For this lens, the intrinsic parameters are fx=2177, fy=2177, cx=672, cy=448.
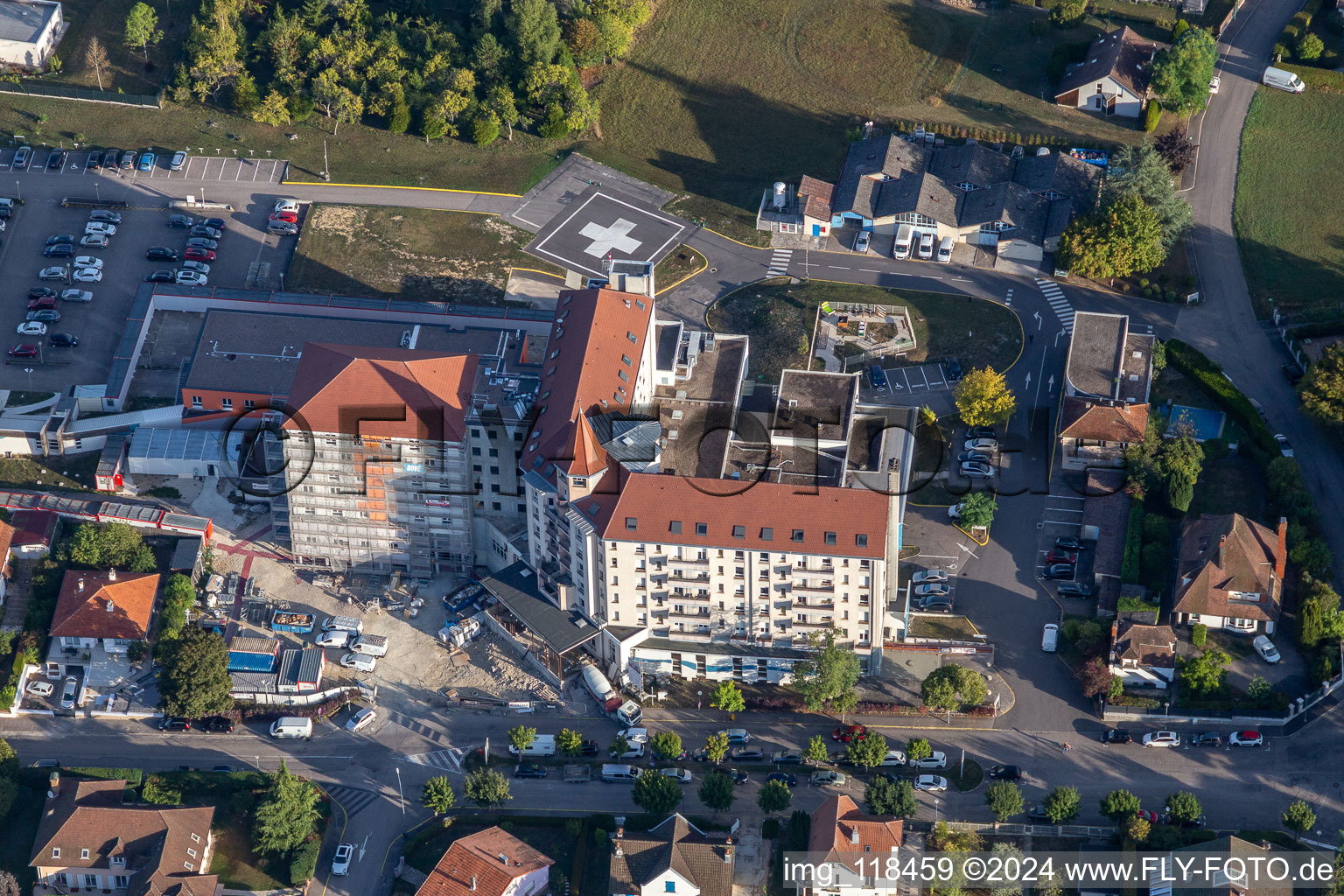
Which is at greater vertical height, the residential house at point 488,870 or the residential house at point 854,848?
the residential house at point 854,848

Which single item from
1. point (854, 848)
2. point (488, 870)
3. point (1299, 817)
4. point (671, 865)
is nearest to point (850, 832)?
point (854, 848)

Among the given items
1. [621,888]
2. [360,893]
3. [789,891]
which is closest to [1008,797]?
[789,891]

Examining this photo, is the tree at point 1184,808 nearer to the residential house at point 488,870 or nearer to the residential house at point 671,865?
the residential house at point 671,865

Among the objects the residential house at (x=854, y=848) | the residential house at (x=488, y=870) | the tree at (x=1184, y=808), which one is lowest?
the residential house at (x=488, y=870)

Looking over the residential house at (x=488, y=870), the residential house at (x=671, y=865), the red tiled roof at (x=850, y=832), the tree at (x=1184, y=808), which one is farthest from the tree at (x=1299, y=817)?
the residential house at (x=488, y=870)

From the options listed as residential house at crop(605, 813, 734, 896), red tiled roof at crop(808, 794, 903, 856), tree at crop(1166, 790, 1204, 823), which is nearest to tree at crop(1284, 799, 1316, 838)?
tree at crop(1166, 790, 1204, 823)

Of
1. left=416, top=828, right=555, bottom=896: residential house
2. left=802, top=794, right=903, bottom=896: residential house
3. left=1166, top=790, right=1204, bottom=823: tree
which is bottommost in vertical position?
left=416, top=828, right=555, bottom=896: residential house

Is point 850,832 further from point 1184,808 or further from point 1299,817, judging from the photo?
point 1299,817

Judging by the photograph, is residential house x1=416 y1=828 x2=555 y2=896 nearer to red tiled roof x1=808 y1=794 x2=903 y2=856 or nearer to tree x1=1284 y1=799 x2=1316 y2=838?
red tiled roof x1=808 y1=794 x2=903 y2=856
